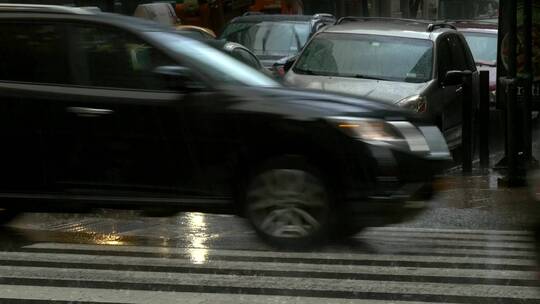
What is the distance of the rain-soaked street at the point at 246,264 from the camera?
236 inches

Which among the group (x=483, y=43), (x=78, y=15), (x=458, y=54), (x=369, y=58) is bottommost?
(x=483, y=43)

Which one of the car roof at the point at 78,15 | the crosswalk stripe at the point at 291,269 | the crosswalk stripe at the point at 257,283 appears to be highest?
the car roof at the point at 78,15

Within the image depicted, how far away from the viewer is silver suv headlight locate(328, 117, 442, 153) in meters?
6.93

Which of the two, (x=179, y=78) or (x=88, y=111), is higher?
(x=179, y=78)

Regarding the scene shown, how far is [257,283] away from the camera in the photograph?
6273 millimetres

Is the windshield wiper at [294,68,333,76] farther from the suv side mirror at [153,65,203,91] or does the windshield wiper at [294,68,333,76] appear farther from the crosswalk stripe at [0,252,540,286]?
the crosswalk stripe at [0,252,540,286]

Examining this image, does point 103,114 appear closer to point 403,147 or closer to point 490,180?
point 403,147

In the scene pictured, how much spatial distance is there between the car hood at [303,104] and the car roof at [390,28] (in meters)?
→ 6.03

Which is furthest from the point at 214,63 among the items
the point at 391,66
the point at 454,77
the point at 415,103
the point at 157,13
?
the point at 157,13

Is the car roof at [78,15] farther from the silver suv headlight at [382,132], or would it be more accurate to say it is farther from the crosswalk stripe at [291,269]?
the crosswalk stripe at [291,269]

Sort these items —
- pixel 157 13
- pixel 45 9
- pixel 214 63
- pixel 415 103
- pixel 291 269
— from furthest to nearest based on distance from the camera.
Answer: pixel 157 13
pixel 415 103
pixel 45 9
pixel 214 63
pixel 291 269

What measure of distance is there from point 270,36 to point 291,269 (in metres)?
12.0

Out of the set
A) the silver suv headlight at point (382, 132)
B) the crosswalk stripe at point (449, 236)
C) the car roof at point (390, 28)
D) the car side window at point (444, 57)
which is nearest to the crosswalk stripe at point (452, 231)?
the crosswalk stripe at point (449, 236)

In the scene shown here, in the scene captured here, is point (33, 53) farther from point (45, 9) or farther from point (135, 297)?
point (135, 297)
